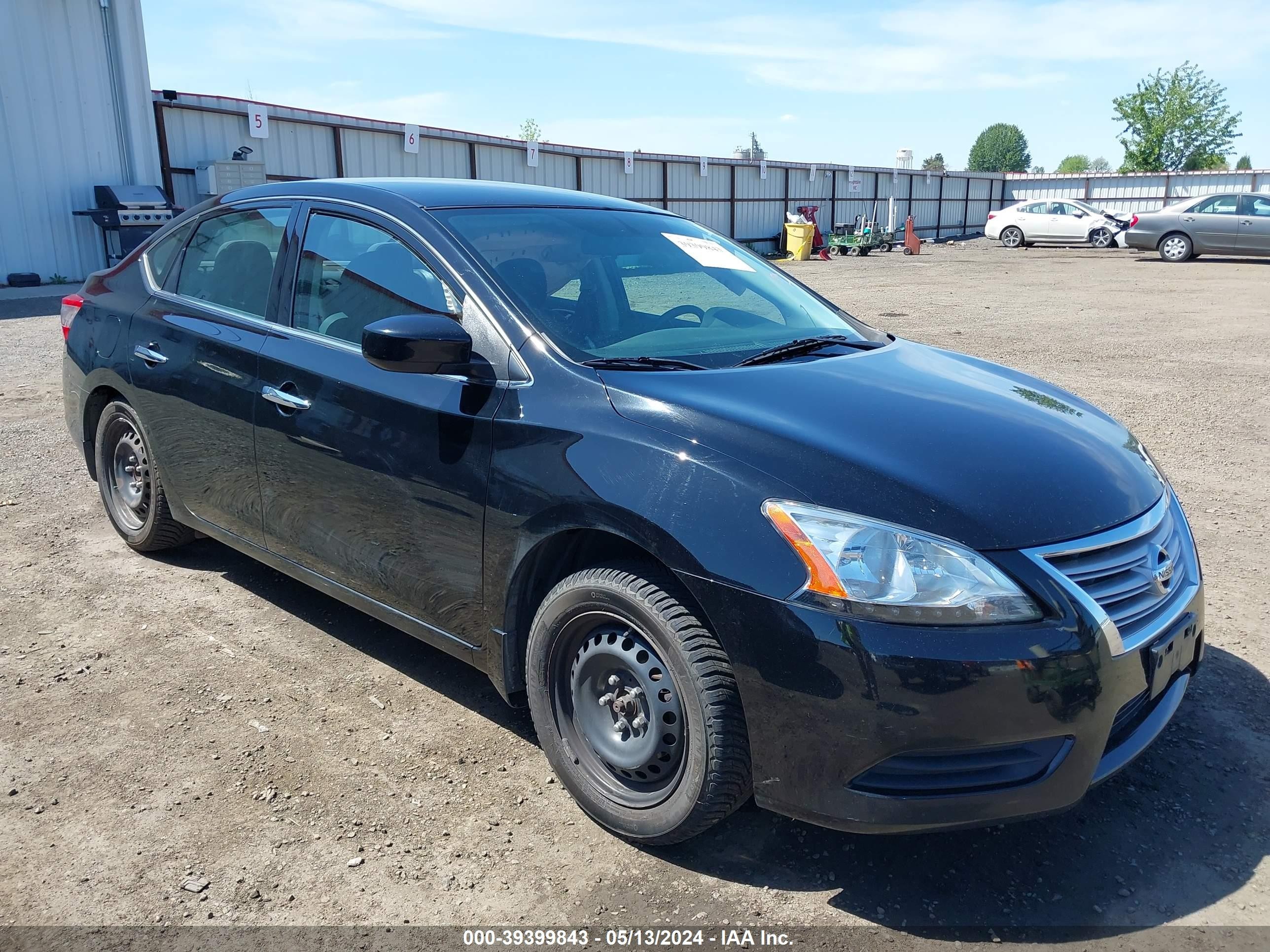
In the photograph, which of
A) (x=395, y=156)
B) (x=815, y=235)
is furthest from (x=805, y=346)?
(x=815, y=235)

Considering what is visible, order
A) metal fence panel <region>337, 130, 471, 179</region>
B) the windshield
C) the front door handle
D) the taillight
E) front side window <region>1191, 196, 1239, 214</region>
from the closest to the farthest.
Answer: the windshield → the front door handle → the taillight → metal fence panel <region>337, 130, 471, 179</region> → front side window <region>1191, 196, 1239, 214</region>

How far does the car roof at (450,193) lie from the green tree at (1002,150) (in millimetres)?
149069

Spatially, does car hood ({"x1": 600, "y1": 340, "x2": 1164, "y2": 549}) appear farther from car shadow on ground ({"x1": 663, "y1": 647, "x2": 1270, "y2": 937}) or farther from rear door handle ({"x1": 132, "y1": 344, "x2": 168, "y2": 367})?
rear door handle ({"x1": 132, "y1": 344, "x2": 168, "y2": 367})

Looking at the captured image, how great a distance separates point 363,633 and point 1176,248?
26.3 metres

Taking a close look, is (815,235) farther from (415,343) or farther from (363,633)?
(415,343)

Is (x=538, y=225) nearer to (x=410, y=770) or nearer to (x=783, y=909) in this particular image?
Answer: (x=410, y=770)

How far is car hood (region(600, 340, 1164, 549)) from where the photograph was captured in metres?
2.35

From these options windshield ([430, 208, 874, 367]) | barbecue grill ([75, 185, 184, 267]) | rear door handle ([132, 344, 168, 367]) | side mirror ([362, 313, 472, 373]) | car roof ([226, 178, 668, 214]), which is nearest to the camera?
side mirror ([362, 313, 472, 373])

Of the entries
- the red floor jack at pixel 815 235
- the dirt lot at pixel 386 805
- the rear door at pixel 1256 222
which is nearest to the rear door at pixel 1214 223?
the rear door at pixel 1256 222

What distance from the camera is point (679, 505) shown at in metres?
2.42

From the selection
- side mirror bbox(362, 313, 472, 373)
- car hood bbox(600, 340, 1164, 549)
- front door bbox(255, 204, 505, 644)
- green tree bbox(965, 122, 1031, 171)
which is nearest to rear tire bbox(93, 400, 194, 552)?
front door bbox(255, 204, 505, 644)

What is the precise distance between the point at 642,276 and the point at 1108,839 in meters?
2.29

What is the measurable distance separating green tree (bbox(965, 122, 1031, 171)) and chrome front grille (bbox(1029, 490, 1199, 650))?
15000 cm

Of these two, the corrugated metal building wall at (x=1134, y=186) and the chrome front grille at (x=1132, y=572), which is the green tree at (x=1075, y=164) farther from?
the chrome front grille at (x=1132, y=572)
